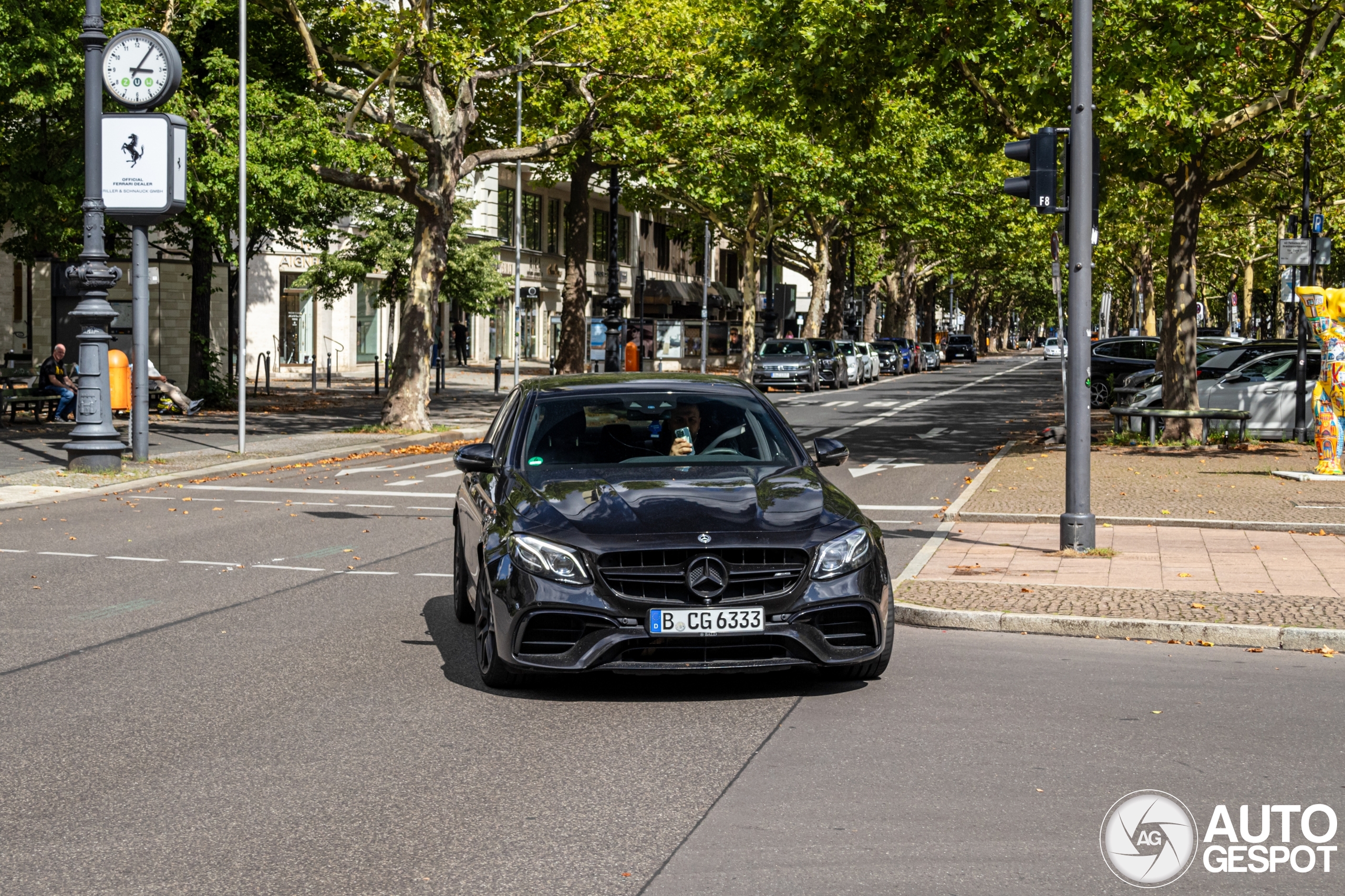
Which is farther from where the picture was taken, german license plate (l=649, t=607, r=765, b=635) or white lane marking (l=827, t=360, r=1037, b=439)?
white lane marking (l=827, t=360, r=1037, b=439)

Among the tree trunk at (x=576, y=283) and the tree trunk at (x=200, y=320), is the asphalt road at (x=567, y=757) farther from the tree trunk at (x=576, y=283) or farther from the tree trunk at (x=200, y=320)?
the tree trunk at (x=576, y=283)

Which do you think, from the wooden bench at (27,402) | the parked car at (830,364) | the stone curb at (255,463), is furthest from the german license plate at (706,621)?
the parked car at (830,364)

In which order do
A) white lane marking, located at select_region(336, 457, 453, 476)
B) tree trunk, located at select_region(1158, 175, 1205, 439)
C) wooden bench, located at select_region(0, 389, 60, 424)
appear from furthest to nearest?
wooden bench, located at select_region(0, 389, 60, 424) < tree trunk, located at select_region(1158, 175, 1205, 439) < white lane marking, located at select_region(336, 457, 453, 476)

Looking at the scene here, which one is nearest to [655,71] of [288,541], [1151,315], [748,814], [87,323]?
[87,323]

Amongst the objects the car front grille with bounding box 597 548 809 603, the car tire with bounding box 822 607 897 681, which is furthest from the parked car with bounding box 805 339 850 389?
the car front grille with bounding box 597 548 809 603

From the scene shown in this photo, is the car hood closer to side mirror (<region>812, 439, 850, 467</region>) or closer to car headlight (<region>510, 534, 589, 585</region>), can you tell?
car headlight (<region>510, 534, 589, 585</region>)

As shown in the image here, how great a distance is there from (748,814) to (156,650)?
4.34 m

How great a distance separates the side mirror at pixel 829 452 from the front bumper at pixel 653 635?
164 centimetres

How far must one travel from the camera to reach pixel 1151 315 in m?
73.1

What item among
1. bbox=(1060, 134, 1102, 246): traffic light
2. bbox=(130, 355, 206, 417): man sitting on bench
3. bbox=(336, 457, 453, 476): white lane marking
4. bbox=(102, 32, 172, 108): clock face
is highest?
bbox=(102, 32, 172, 108): clock face

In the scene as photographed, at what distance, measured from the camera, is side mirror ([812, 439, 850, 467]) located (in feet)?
28.6

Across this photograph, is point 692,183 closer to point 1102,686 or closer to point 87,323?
point 87,323

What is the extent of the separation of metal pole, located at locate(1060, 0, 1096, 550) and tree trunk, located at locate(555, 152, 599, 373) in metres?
28.8

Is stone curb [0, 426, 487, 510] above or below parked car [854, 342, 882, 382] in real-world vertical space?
below
